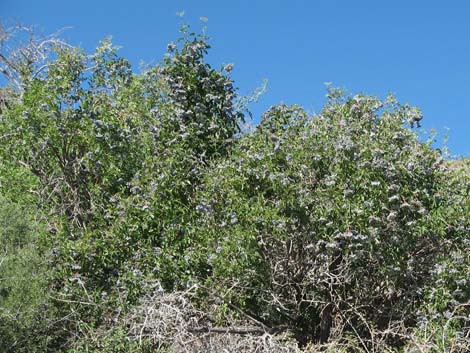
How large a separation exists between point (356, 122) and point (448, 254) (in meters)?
1.52

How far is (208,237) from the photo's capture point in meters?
7.21

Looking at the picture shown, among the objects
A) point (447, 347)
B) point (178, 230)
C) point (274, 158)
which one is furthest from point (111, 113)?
point (447, 347)

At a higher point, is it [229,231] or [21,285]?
[229,231]

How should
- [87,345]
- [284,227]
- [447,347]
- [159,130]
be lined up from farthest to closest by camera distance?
[159,130]
[87,345]
[284,227]
[447,347]

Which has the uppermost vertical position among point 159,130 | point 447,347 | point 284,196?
point 159,130

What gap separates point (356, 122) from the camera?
7281 mm

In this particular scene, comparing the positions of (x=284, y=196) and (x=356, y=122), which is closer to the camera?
(x=284, y=196)

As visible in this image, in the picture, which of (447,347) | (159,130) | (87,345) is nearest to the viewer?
(447,347)

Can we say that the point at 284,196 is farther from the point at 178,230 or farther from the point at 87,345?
the point at 87,345

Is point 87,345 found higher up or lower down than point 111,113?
lower down

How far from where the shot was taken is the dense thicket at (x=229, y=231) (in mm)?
6676

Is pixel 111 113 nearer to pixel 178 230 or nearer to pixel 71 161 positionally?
pixel 71 161

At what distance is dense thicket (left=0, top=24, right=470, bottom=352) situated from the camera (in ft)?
21.9

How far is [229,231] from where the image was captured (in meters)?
6.93
